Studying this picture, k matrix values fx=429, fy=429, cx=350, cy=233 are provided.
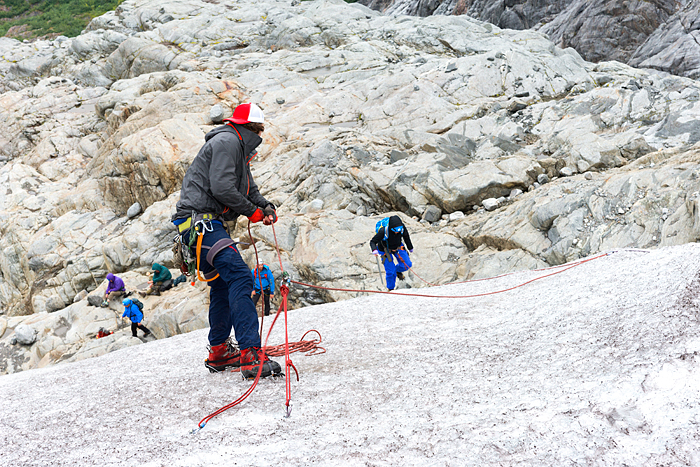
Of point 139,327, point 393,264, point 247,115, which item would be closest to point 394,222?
point 393,264

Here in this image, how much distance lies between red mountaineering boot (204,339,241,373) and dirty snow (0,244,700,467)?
130 mm

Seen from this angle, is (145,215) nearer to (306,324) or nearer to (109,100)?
(109,100)

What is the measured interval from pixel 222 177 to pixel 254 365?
1959 millimetres

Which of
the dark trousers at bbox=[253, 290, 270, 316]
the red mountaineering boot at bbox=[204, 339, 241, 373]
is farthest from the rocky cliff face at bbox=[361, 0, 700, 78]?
the red mountaineering boot at bbox=[204, 339, 241, 373]

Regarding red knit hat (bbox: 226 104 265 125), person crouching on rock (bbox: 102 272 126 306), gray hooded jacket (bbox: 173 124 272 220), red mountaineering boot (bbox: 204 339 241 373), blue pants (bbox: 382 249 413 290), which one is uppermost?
red knit hat (bbox: 226 104 265 125)

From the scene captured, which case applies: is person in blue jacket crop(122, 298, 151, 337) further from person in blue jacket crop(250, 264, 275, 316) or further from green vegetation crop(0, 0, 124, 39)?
green vegetation crop(0, 0, 124, 39)

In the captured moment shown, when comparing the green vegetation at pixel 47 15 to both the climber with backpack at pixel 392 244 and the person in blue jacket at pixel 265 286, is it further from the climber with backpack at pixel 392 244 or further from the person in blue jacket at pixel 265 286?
the climber with backpack at pixel 392 244

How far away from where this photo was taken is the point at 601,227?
36.7ft

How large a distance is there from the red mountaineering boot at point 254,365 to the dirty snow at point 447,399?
0.43 feet

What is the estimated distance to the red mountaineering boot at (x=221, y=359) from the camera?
4.88 meters

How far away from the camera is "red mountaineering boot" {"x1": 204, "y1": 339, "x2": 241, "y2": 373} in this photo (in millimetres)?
4883

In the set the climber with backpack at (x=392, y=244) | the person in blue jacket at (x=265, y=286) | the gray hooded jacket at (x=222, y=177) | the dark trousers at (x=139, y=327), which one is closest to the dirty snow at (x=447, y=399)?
the gray hooded jacket at (x=222, y=177)

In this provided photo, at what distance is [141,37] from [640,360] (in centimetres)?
4071

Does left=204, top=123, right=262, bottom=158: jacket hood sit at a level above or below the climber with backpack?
above
